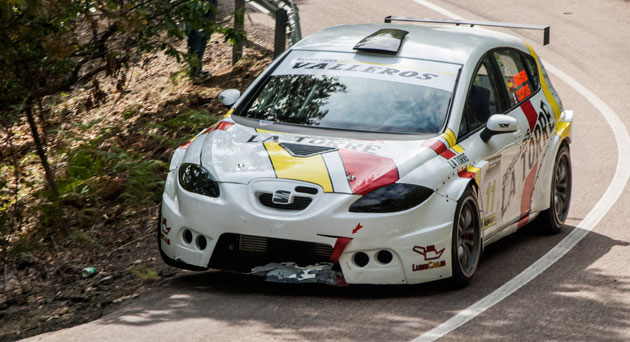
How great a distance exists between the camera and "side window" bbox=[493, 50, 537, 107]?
869 centimetres

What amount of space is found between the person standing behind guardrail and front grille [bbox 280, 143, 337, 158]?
3883 mm

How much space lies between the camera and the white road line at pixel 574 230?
6566 millimetres

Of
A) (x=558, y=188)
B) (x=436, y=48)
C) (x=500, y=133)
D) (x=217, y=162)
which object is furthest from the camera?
(x=558, y=188)

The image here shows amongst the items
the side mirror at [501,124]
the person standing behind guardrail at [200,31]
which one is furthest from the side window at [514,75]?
the person standing behind guardrail at [200,31]

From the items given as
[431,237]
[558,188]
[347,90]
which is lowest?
[558,188]

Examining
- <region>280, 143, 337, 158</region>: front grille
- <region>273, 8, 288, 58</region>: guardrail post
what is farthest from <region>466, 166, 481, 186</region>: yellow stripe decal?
<region>273, 8, 288, 58</region>: guardrail post

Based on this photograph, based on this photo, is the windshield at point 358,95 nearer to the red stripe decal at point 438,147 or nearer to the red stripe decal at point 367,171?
the red stripe decal at point 438,147

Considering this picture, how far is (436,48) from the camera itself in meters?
8.39

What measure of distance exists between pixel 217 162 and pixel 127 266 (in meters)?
1.74

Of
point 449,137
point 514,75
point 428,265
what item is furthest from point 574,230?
point 428,265

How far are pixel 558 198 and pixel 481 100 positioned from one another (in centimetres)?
170

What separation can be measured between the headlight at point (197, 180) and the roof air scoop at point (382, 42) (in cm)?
187

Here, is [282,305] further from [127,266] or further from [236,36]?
[236,36]

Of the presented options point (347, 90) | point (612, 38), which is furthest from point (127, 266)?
point (612, 38)
